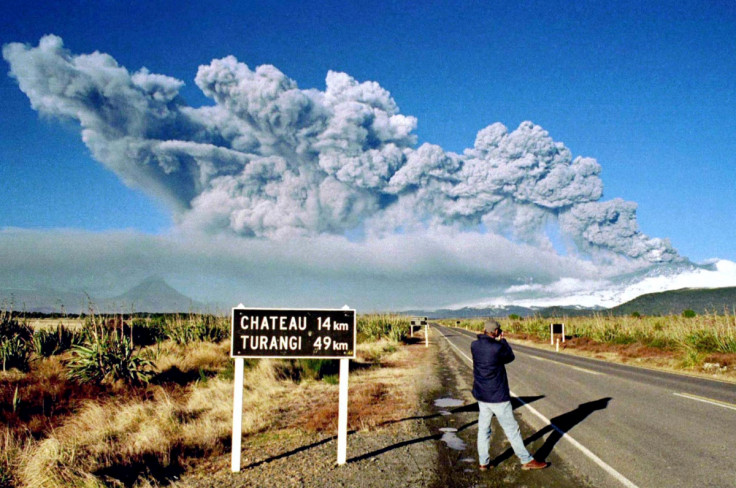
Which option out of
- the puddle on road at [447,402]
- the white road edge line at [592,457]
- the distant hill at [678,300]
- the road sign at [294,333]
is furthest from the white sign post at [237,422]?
the distant hill at [678,300]

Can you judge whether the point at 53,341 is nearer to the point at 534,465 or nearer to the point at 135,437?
the point at 135,437

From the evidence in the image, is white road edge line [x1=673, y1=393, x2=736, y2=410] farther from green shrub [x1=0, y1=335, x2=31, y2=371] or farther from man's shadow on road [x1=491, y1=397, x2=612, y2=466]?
green shrub [x1=0, y1=335, x2=31, y2=371]

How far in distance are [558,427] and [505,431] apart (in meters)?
2.80

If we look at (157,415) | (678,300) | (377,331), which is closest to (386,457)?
Answer: (157,415)

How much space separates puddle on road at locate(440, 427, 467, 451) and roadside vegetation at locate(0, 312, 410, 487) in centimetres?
125

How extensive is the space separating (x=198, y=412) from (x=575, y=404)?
310 inches

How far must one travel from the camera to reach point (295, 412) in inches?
403

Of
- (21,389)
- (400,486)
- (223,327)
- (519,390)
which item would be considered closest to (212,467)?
(400,486)

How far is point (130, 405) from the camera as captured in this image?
10.2m

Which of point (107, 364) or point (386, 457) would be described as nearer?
point (386, 457)

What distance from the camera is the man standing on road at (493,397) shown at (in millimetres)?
6117

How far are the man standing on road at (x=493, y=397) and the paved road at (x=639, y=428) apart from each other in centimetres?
82

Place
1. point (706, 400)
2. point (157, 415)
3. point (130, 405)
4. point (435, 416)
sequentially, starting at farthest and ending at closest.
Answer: point (706, 400) < point (130, 405) < point (435, 416) < point (157, 415)

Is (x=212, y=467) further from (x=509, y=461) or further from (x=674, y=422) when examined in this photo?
(x=674, y=422)
